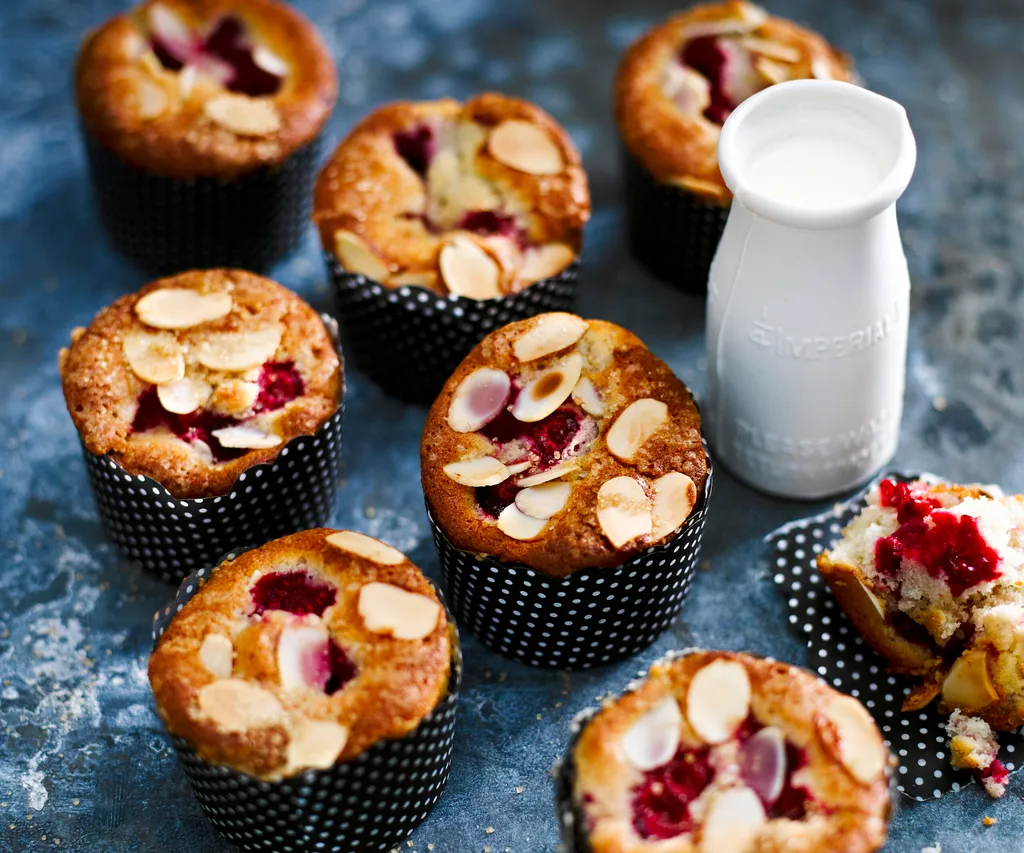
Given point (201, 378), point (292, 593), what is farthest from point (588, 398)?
point (201, 378)

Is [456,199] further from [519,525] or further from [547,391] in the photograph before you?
[519,525]

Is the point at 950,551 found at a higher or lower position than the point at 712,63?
lower

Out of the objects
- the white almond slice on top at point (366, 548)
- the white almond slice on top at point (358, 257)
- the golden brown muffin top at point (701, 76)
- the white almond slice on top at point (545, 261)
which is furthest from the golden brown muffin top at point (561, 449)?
the golden brown muffin top at point (701, 76)

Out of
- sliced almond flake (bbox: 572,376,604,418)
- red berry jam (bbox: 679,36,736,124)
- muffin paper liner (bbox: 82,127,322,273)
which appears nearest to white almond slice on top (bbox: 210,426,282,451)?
sliced almond flake (bbox: 572,376,604,418)

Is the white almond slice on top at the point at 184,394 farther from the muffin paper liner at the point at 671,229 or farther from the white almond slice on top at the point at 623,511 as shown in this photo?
the muffin paper liner at the point at 671,229

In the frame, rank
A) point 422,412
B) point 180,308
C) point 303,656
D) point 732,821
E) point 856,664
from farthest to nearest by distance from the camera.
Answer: point 422,412 → point 180,308 → point 856,664 → point 303,656 → point 732,821

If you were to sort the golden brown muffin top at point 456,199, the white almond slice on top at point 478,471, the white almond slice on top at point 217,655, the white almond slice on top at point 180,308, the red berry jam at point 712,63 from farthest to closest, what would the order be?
the red berry jam at point 712,63, the golden brown muffin top at point 456,199, the white almond slice on top at point 180,308, the white almond slice on top at point 478,471, the white almond slice on top at point 217,655

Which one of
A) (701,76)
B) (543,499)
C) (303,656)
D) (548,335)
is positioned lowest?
(303,656)
